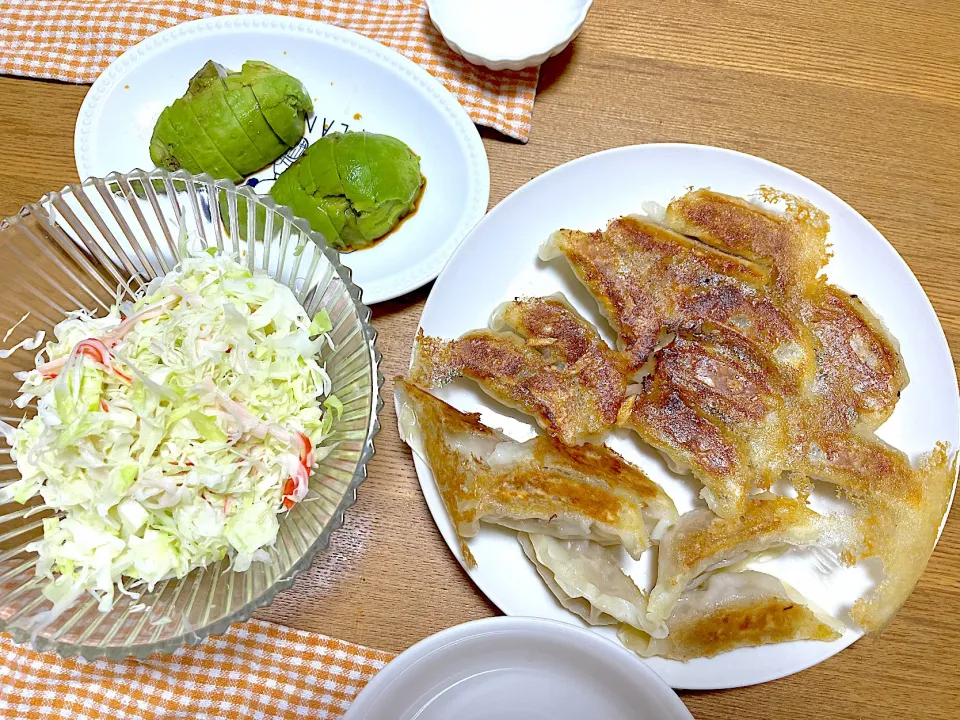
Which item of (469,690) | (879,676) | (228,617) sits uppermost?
(228,617)

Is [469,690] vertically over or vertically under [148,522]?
under

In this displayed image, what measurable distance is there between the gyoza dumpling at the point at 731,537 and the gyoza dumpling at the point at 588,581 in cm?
5

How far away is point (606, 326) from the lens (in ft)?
5.48

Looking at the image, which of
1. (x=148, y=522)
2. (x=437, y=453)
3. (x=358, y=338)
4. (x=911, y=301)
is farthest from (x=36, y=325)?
(x=911, y=301)

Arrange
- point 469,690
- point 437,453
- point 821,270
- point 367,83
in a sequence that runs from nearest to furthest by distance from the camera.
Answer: point 469,690, point 437,453, point 821,270, point 367,83

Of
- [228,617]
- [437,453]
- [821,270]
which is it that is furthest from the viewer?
[821,270]

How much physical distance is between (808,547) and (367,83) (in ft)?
5.02

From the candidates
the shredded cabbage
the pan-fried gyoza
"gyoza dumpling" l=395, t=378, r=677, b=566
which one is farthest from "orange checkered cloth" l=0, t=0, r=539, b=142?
the shredded cabbage

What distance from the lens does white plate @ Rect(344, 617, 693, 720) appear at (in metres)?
1.23

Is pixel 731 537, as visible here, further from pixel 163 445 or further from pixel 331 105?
pixel 331 105

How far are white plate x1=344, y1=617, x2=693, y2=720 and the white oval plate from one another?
852mm

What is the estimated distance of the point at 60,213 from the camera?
1.40 metres

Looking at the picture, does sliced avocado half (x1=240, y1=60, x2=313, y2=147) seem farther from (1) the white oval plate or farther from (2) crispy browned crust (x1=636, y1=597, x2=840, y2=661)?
(2) crispy browned crust (x1=636, y1=597, x2=840, y2=661)

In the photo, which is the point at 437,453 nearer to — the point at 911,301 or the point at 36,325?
the point at 36,325
